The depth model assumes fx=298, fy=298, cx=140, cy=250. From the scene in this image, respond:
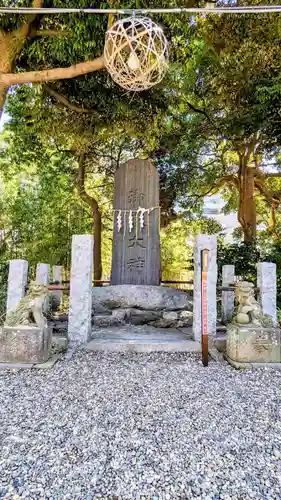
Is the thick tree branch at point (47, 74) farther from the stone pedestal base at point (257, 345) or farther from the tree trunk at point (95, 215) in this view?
the tree trunk at point (95, 215)

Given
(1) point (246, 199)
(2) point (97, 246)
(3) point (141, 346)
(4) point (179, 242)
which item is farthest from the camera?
(4) point (179, 242)

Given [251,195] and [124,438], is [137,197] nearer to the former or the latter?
[251,195]

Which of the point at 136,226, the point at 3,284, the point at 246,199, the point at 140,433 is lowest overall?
the point at 140,433

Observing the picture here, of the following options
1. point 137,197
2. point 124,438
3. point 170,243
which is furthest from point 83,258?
point 170,243

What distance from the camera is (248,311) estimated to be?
320 cm

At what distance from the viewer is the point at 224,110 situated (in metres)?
8.10

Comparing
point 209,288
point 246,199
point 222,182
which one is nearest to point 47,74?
point 209,288

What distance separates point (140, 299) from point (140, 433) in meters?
3.10

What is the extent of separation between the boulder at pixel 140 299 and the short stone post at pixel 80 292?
4.32 feet

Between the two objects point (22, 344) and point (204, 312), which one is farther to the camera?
point (204, 312)

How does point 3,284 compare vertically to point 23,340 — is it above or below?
above

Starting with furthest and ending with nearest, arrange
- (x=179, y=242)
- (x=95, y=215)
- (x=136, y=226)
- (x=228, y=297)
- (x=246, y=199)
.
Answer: (x=179, y=242) < (x=95, y=215) < (x=246, y=199) < (x=136, y=226) < (x=228, y=297)

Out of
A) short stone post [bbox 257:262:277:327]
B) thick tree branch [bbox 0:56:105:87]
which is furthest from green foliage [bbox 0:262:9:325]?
short stone post [bbox 257:262:277:327]

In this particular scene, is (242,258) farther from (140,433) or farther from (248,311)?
(140,433)
